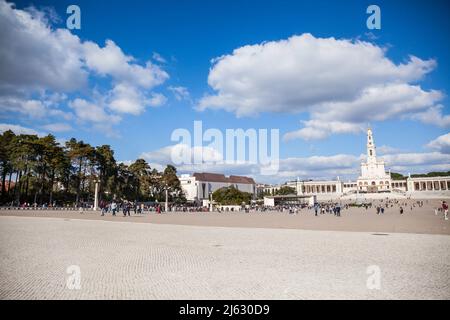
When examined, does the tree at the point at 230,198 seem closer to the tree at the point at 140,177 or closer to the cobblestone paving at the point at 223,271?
the tree at the point at 140,177

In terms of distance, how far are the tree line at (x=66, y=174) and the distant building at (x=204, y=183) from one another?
52942mm

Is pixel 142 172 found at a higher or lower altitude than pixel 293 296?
higher

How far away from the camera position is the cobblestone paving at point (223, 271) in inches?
259

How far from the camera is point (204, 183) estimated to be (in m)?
162

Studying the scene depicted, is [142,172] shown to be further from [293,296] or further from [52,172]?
[293,296]

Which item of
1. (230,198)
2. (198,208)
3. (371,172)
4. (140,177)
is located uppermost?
(371,172)

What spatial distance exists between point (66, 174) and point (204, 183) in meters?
94.6

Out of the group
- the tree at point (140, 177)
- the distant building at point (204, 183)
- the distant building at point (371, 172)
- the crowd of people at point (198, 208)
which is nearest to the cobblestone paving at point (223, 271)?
the crowd of people at point (198, 208)

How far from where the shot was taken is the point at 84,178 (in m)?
74.2

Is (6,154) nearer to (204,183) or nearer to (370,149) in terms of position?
(204,183)

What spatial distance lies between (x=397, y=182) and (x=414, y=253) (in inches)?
6859

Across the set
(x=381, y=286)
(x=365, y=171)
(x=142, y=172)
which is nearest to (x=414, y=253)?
(x=381, y=286)

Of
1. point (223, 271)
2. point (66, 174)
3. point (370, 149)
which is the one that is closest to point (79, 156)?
point (66, 174)

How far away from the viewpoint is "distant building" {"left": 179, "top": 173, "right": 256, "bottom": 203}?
156m
